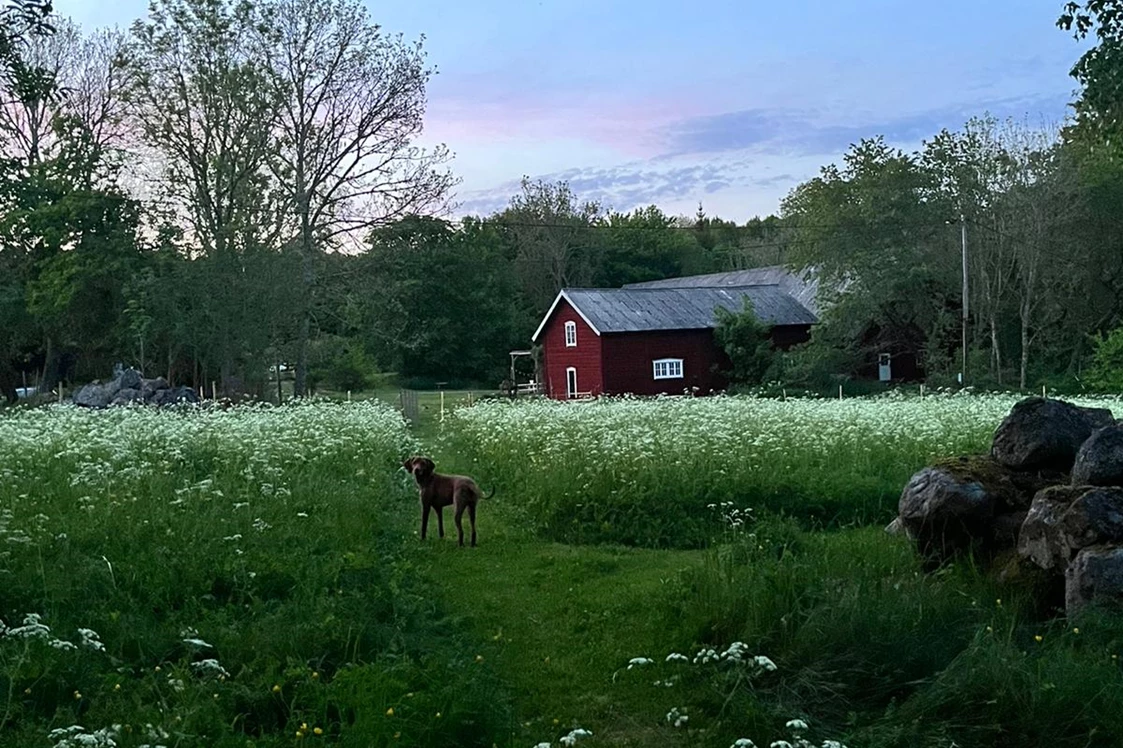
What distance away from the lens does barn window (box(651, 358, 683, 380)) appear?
46844 mm

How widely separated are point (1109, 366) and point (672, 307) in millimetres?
17636

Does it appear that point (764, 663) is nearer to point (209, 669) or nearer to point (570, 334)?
point (209, 669)

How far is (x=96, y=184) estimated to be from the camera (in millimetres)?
42250

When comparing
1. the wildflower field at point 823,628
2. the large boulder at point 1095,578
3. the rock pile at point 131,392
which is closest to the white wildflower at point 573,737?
the wildflower field at point 823,628

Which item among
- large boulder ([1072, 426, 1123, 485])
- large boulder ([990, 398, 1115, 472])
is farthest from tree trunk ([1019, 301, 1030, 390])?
large boulder ([1072, 426, 1123, 485])

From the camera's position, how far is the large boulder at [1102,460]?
8.66 meters

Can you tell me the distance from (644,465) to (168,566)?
7052 millimetres

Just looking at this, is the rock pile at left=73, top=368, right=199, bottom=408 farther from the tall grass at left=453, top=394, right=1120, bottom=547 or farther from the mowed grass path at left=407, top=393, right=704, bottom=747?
the mowed grass path at left=407, top=393, right=704, bottom=747

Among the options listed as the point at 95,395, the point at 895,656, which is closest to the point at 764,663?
the point at 895,656

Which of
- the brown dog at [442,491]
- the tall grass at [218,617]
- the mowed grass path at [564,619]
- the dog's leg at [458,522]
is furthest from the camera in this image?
the brown dog at [442,491]

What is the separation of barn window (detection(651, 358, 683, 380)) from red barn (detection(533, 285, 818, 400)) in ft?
0.06

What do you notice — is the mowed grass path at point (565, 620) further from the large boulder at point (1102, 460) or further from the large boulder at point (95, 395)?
the large boulder at point (95, 395)

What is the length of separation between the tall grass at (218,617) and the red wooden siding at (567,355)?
109 feet

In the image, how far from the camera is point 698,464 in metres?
14.4
